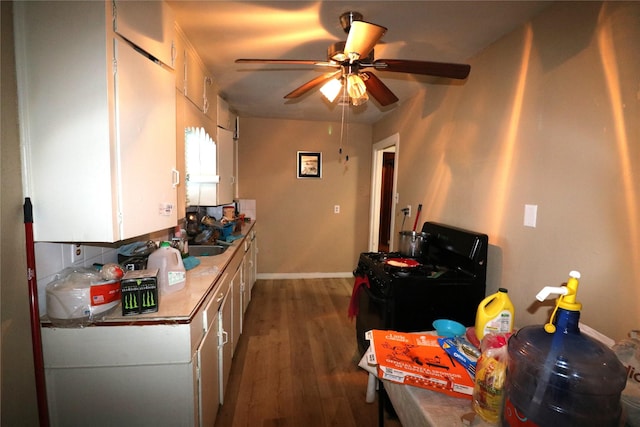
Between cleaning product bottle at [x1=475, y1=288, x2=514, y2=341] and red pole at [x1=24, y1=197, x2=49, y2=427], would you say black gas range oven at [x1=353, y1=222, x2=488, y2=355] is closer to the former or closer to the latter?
cleaning product bottle at [x1=475, y1=288, x2=514, y2=341]

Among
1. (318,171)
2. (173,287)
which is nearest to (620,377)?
(173,287)

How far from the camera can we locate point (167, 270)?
1.33 metres

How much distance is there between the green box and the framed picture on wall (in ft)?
9.90

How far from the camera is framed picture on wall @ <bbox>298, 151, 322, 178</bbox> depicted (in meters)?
3.97

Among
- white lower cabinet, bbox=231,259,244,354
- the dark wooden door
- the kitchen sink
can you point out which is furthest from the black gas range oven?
the dark wooden door

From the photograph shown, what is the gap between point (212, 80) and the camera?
2373 mm

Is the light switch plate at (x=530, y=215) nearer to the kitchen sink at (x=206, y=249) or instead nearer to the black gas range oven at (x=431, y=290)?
the black gas range oven at (x=431, y=290)

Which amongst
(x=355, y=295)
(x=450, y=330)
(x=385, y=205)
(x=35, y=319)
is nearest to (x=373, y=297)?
(x=355, y=295)

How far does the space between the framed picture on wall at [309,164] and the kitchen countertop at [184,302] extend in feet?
8.00

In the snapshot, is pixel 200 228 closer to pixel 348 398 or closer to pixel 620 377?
pixel 348 398

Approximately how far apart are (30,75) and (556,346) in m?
1.81

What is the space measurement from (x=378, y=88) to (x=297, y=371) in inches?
83.2

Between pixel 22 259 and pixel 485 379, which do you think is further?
pixel 22 259

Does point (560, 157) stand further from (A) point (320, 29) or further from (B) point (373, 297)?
(A) point (320, 29)
